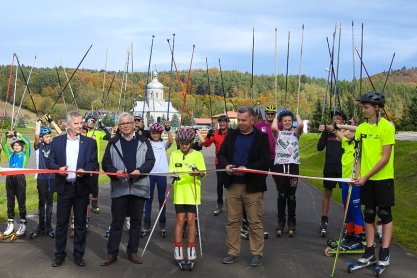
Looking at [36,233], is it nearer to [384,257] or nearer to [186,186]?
[186,186]

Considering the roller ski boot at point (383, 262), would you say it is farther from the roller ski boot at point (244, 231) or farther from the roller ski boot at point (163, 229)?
the roller ski boot at point (163, 229)

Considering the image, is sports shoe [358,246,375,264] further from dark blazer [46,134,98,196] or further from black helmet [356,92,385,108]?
dark blazer [46,134,98,196]

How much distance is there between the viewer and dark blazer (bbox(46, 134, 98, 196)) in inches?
261

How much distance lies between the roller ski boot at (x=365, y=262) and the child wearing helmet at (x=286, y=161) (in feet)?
6.56

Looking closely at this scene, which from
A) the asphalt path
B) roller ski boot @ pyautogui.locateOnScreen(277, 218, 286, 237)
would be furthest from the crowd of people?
roller ski boot @ pyautogui.locateOnScreen(277, 218, 286, 237)

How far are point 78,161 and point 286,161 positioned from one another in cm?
356

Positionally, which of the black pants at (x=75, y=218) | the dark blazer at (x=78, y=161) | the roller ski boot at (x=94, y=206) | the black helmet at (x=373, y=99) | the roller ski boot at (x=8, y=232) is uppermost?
the black helmet at (x=373, y=99)

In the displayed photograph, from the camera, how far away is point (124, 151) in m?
6.65

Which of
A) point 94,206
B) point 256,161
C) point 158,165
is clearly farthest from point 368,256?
point 94,206

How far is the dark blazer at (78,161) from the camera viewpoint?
21.8ft

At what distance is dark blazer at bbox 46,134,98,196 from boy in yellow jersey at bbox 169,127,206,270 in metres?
1.21

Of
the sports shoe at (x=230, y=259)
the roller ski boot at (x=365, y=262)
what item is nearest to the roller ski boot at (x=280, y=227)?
the sports shoe at (x=230, y=259)

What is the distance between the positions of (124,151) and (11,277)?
6.98ft

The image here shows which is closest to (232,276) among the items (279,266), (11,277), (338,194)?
(279,266)
